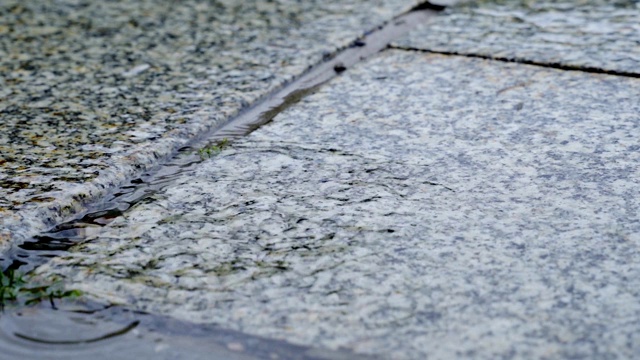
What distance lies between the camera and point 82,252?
1.13 metres

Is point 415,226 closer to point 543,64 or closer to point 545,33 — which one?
point 543,64

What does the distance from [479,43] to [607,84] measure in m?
0.33

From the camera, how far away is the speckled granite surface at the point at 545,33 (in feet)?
5.70

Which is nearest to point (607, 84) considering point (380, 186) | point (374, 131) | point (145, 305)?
point (374, 131)

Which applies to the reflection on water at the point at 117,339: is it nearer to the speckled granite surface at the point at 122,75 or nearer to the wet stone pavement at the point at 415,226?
the wet stone pavement at the point at 415,226

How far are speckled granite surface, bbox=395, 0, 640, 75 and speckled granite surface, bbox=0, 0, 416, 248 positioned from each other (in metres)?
0.16

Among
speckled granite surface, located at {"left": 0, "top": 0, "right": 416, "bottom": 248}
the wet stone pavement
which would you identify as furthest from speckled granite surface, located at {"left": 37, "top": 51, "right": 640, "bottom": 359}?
speckled granite surface, located at {"left": 0, "top": 0, "right": 416, "bottom": 248}

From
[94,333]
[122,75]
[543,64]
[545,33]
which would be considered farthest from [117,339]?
[545,33]

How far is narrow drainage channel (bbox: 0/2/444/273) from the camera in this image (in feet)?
3.75

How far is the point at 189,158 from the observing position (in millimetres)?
1396

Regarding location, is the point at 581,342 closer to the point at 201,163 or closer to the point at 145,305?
the point at 145,305

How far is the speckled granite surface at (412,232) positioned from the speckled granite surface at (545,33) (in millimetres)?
143

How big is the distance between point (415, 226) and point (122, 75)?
81 cm

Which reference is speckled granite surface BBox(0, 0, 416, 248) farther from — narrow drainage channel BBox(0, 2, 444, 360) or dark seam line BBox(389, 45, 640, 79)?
dark seam line BBox(389, 45, 640, 79)
